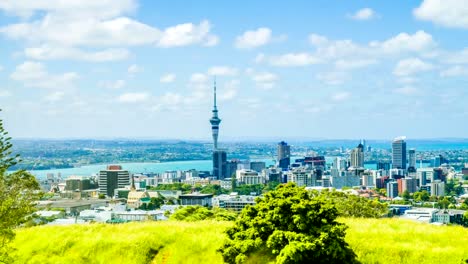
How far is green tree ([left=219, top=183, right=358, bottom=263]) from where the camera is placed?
15.1 meters

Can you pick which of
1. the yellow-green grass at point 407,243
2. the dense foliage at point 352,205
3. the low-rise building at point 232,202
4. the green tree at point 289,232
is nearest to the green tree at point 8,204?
the green tree at point 289,232

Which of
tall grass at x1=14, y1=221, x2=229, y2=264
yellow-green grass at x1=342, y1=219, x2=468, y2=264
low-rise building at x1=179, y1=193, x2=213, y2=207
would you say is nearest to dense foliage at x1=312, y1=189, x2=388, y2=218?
yellow-green grass at x1=342, y1=219, x2=468, y2=264

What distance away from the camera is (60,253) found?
19422 mm

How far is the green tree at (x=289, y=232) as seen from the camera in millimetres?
15133

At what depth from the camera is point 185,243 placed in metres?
19.2

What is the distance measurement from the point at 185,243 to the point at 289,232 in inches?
187

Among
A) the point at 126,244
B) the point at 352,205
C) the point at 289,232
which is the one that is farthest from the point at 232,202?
the point at 289,232

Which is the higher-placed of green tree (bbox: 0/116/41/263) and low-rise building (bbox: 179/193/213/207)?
green tree (bbox: 0/116/41/263)

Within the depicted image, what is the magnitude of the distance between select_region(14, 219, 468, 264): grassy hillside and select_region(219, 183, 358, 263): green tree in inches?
79.5

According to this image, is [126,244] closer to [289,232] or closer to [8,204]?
[8,204]

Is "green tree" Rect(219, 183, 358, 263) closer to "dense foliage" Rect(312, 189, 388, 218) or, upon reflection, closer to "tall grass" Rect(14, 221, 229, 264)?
"tall grass" Rect(14, 221, 229, 264)

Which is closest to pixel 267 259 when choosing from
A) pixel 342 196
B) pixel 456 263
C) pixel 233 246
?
pixel 233 246

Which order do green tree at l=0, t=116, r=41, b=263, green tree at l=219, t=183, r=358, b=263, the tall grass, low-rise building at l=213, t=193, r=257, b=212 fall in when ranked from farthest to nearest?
1. low-rise building at l=213, t=193, r=257, b=212
2. the tall grass
3. green tree at l=0, t=116, r=41, b=263
4. green tree at l=219, t=183, r=358, b=263

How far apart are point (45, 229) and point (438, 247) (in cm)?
1218
